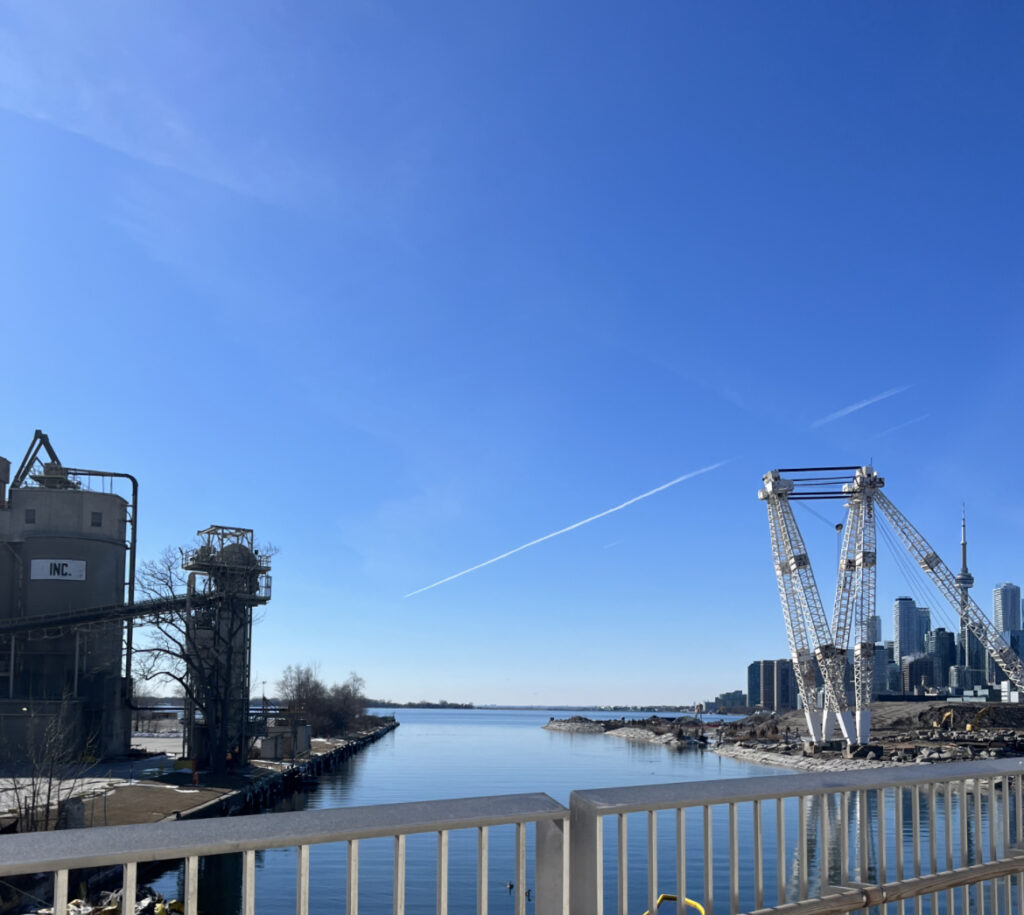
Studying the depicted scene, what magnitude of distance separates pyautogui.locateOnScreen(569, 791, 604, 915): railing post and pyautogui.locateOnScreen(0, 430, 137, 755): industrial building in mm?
59108

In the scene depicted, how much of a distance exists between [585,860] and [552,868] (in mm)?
107

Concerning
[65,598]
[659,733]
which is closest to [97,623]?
[65,598]

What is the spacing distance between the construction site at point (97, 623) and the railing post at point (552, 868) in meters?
57.7

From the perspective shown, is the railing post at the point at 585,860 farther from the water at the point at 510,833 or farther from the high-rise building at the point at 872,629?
the high-rise building at the point at 872,629

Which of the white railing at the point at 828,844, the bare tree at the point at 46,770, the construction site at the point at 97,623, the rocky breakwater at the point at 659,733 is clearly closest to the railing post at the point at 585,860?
the white railing at the point at 828,844

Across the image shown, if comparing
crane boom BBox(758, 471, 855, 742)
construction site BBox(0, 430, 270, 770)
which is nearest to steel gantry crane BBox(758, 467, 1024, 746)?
crane boom BBox(758, 471, 855, 742)

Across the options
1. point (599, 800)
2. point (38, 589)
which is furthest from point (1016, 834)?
point (38, 589)

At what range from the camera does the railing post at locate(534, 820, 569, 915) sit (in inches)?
120

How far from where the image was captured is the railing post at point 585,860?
3.05m

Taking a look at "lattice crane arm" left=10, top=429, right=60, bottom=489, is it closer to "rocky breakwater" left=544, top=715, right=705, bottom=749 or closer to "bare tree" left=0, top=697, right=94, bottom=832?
"bare tree" left=0, top=697, right=94, bottom=832

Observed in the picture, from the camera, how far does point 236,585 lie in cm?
6003

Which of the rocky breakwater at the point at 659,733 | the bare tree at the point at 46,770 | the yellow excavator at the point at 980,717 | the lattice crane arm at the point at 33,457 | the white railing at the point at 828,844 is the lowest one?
the rocky breakwater at the point at 659,733

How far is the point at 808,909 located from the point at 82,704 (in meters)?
61.6

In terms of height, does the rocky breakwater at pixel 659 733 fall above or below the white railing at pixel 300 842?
below
